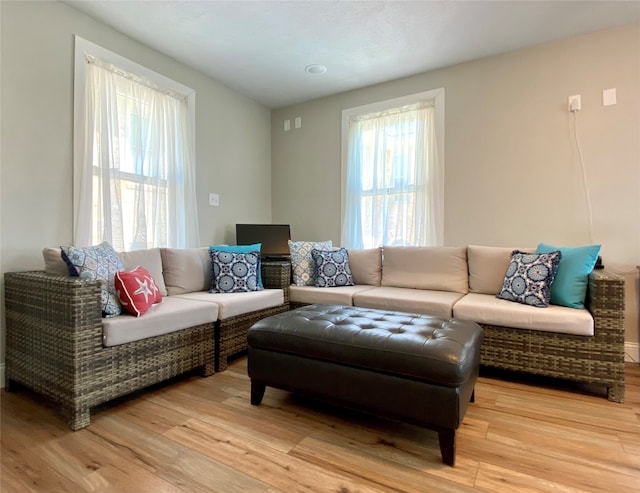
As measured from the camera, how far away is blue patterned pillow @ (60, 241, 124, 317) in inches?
74.3

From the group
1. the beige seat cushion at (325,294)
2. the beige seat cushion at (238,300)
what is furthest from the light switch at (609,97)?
the beige seat cushion at (238,300)

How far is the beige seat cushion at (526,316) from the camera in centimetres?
199

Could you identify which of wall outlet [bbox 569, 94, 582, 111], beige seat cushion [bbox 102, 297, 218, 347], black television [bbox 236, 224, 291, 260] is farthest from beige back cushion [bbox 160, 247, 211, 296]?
wall outlet [bbox 569, 94, 582, 111]

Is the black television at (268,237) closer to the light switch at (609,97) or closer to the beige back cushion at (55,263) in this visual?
the beige back cushion at (55,263)

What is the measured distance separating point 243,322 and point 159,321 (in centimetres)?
70

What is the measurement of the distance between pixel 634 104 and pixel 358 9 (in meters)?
2.23

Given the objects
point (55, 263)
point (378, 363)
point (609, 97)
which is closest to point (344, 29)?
point (609, 97)

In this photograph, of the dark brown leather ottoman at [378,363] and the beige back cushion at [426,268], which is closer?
the dark brown leather ottoman at [378,363]

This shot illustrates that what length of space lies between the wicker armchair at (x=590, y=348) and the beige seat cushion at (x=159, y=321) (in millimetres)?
1969

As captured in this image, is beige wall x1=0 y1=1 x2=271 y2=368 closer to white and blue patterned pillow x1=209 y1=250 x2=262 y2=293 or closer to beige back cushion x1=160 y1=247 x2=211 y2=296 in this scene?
beige back cushion x1=160 y1=247 x2=211 y2=296

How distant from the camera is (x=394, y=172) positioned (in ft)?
11.7

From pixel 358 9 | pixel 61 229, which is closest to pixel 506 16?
pixel 358 9

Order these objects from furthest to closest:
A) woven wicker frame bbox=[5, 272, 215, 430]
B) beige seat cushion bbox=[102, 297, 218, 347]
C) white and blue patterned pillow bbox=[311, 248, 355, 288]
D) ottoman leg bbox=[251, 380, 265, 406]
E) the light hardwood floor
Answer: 1. white and blue patterned pillow bbox=[311, 248, 355, 288]
2. ottoman leg bbox=[251, 380, 265, 406]
3. beige seat cushion bbox=[102, 297, 218, 347]
4. woven wicker frame bbox=[5, 272, 215, 430]
5. the light hardwood floor

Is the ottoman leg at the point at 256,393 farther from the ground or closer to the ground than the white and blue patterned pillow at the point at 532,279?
closer to the ground
